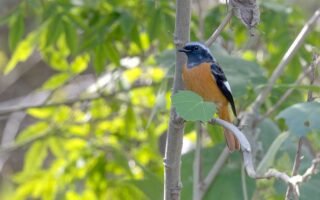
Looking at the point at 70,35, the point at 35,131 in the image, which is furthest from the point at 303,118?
the point at 35,131

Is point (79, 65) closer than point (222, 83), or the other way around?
point (222, 83)

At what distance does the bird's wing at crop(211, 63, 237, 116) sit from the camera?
3.02 m

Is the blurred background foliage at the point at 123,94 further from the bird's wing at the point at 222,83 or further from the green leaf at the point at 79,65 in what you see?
the bird's wing at the point at 222,83

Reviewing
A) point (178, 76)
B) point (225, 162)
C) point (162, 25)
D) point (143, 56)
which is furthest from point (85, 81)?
point (178, 76)

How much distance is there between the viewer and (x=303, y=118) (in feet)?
Answer: 7.70

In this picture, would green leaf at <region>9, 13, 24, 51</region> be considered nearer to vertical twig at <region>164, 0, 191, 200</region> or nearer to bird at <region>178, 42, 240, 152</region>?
bird at <region>178, 42, 240, 152</region>

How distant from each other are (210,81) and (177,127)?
770 millimetres

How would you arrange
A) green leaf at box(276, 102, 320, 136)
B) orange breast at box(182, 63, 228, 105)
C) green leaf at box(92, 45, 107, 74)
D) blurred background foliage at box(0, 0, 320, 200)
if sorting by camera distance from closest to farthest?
green leaf at box(276, 102, 320, 136) < orange breast at box(182, 63, 228, 105) < blurred background foliage at box(0, 0, 320, 200) < green leaf at box(92, 45, 107, 74)

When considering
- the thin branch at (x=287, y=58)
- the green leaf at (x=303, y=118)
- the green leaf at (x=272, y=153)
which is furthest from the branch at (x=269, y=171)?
the thin branch at (x=287, y=58)

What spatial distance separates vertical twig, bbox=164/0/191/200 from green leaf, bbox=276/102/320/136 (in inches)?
14.6

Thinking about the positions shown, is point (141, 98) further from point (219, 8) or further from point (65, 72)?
point (219, 8)

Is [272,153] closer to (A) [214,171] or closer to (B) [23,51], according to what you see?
(A) [214,171]

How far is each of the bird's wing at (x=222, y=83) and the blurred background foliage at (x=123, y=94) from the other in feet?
0.85

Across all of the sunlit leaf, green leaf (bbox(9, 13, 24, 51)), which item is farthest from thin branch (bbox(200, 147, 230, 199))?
green leaf (bbox(9, 13, 24, 51))
